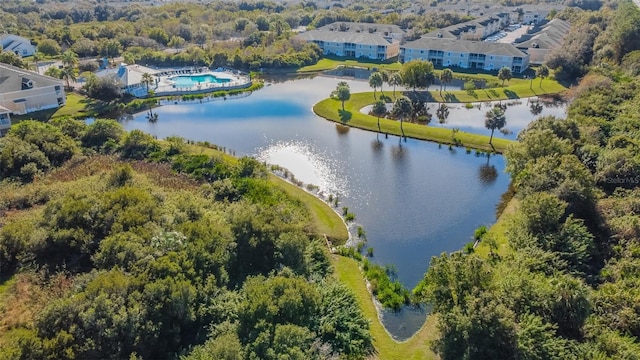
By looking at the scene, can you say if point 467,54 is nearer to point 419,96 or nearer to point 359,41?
point 359,41

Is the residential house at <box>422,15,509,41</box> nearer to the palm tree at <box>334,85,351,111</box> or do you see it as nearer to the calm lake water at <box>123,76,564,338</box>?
the calm lake water at <box>123,76,564,338</box>

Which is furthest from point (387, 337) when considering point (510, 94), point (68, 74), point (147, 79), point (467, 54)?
point (467, 54)

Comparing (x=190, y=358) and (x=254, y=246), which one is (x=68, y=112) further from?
(x=190, y=358)

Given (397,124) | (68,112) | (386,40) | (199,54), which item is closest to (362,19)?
(386,40)

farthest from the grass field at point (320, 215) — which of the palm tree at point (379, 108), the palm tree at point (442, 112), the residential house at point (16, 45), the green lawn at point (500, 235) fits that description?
the residential house at point (16, 45)

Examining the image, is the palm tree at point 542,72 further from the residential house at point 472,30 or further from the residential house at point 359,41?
the residential house at point 359,41
